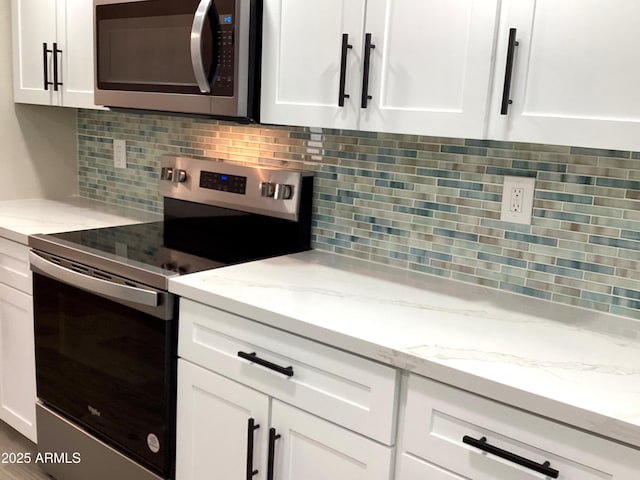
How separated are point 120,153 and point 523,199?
1801mm

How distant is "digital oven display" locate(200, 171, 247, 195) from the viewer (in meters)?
2.15

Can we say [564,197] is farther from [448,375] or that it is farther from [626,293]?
[448,375]

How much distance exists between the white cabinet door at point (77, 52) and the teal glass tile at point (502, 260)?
1.53 metres

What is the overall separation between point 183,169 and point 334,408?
1243mm

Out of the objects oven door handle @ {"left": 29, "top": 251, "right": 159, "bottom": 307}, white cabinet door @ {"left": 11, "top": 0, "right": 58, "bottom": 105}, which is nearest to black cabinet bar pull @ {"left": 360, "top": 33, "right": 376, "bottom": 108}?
oven door handle @ {"left": 29, "top": 251, "right": 159, "bottom": 307}

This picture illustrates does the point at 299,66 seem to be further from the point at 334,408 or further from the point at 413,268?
the point at 334,408

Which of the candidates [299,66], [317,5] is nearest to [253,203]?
[299,66]

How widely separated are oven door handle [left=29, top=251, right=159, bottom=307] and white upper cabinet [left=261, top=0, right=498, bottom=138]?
1.98ft

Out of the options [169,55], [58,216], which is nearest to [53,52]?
[58,216]

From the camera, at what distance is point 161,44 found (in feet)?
6.48

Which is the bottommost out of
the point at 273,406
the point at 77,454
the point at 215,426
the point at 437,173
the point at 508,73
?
the point at 77,454

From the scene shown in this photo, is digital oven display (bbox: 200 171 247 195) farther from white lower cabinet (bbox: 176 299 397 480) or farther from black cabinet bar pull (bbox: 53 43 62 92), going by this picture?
black cabinet bar pull (bbox: 53 43 62 92)

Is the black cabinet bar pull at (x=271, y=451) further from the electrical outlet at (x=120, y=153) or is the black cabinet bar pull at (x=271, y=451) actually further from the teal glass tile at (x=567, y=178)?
the electrical outlet at (x=120, y=153)

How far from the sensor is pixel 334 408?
54.8 inches
